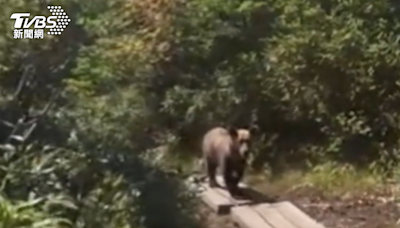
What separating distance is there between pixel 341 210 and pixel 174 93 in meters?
1.52

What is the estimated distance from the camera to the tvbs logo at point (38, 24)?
4.13m

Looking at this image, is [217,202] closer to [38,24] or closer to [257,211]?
[257,211]

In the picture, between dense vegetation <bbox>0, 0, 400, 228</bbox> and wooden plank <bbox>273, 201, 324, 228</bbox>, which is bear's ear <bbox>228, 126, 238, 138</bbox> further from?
wooden plank <bbox>273, 201, 324, 228</bbox>

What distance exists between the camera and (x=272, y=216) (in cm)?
508

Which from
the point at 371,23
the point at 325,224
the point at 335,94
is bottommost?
the point at 325,224

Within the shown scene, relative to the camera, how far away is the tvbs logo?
4133mm

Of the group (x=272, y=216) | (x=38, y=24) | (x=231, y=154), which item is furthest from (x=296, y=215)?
(x=38, y=24)

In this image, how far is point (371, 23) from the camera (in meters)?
6.47

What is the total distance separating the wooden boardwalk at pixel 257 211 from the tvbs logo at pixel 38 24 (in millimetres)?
1639

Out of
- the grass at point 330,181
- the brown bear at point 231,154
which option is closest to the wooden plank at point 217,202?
the brown bear at point 231,154

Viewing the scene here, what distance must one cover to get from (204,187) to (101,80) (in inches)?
44.3

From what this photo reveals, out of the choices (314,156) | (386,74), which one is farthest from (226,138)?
(386,74)

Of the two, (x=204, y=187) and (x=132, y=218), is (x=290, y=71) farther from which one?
(x=132, y=218)

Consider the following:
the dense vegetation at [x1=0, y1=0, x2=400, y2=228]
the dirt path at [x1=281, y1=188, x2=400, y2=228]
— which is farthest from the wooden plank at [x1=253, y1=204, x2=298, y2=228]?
the dense vegetation at [x1=0, y1=0, x2=400, y2=228]
